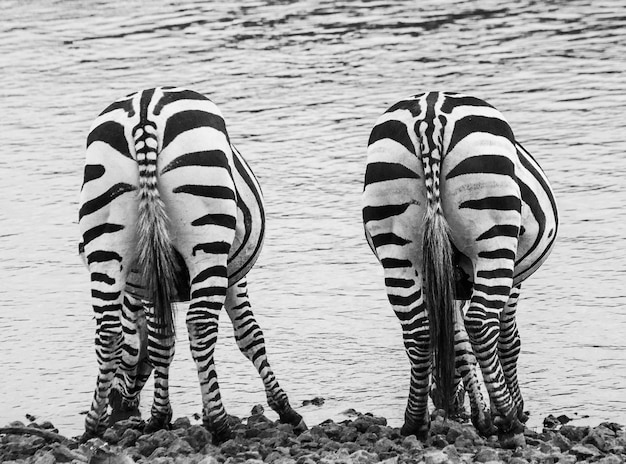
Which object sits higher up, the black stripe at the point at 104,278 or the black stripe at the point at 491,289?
the black stripe at the point at 104,278

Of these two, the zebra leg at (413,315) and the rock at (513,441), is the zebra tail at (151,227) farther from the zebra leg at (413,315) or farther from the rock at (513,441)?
the rock at (513,441)

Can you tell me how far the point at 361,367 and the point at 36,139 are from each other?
738 centimetres

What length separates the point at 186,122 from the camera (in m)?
5.93

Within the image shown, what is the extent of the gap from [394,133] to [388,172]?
19 centimetres

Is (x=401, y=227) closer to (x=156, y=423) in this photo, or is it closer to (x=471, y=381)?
(x=471, y=381)

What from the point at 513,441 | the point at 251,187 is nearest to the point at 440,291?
the point at 513,441

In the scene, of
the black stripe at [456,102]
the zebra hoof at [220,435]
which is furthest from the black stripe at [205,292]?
the black stripe at [456,102]

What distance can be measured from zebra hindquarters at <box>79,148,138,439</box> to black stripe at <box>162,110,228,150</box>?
233 mm

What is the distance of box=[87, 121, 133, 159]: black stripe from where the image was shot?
5.86 metres

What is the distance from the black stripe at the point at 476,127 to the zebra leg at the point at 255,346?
1.65 m

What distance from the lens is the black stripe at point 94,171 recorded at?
587cm

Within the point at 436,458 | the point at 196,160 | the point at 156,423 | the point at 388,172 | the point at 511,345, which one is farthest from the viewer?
the point at 511,345

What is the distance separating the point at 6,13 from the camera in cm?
2264

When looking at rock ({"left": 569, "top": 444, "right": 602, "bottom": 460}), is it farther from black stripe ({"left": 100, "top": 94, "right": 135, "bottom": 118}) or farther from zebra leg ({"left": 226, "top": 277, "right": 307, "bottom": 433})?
black stripe ({"left": 100, "top": 94, "right": 135, "bottom": 118})
